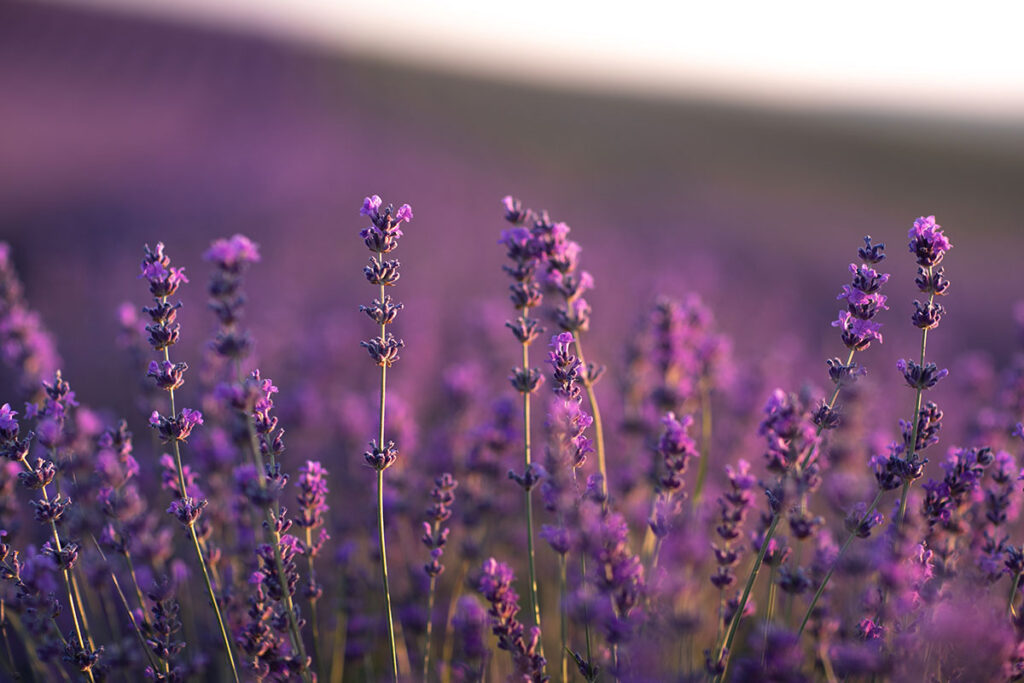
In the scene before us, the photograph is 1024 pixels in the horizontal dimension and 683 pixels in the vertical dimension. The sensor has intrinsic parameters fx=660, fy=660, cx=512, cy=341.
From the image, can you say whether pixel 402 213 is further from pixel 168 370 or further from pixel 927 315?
pixel 927 315

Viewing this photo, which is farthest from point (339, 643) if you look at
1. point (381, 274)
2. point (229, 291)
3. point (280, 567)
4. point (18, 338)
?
point (18, 338)

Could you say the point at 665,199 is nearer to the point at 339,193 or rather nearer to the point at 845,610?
the point at 339,193

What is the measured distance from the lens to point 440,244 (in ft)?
35.5

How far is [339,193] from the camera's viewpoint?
43.7ft

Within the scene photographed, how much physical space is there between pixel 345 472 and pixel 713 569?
224 centimetres

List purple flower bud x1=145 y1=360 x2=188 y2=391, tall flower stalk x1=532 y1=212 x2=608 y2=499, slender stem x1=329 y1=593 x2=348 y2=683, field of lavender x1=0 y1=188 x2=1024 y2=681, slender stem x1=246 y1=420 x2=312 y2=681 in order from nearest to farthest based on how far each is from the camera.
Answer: field of lavender x1=0 y1=188 x2=1024 y2=681 < slender stem x1=246 y1=420 x2=312 y2=681 < purple flower bud x1=145 y1=360 x2=188 y2=391 < tall flower stalk x1=532 y1=212 x2=608 y2=499 < slender stem x1=329 y1=593 x2=348 y2=683

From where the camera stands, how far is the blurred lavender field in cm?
393

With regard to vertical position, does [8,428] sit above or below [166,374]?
below

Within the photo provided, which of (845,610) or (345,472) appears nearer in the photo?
(845,610)

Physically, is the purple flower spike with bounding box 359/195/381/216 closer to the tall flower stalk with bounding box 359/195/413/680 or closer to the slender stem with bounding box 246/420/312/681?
the tall flower stalk with bounding box 359/195/413/680

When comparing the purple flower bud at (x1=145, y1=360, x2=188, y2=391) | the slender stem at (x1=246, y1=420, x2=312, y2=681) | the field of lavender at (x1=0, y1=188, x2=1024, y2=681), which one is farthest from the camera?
the purple flower bud at (x1=145, y1=360, x2=188, y2=391)

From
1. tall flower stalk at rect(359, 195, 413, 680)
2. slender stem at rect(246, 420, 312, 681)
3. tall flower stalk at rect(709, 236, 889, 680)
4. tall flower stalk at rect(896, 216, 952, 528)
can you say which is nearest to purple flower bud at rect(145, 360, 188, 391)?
slender stem at rect(246, 420, 312, 681)

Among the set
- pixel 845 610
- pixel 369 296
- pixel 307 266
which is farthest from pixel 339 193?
pixel 845 610

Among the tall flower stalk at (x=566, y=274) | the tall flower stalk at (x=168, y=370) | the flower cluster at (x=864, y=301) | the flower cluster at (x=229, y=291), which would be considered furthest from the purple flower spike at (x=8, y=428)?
the flower cluster at (x=864, y=301)
